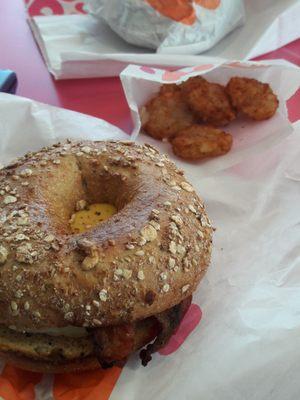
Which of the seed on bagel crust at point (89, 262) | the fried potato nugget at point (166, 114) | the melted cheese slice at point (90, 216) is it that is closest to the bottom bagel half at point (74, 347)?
the seed on bagel crust at point (89, 262)

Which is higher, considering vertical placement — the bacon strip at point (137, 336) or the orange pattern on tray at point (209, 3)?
the orange pattern on tray at point (209, 3)

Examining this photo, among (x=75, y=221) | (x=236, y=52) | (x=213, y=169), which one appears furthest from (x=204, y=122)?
(x=75, y=221)

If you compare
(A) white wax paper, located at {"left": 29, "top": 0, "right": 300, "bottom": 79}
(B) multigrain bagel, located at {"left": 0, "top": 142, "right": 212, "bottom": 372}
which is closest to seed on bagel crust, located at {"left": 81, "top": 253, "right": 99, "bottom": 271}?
(B) multigrain bagel, located at {"left": 0, "top": 142, "right": 212, "bottom": 372}

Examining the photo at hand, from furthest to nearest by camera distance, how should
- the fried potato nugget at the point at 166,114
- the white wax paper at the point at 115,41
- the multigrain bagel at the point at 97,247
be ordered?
the white wax paper at the point at 115,41 < the fried potato nugget at the point at 166,114 < the multigrain bagel at the point at 97,247

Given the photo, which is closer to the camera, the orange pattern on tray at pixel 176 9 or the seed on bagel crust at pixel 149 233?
the seed on bagel crust at pixel 149 233

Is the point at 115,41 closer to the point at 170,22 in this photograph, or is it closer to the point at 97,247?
the point at 170,22

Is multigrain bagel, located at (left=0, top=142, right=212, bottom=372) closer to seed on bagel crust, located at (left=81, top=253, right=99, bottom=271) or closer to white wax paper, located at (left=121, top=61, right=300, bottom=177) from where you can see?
seed on bagel crust, located at (left=81, top=253, right=99, bottom=271)

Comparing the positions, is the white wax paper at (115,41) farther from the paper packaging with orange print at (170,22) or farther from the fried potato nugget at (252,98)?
the fried potato nugget at (252,98)
